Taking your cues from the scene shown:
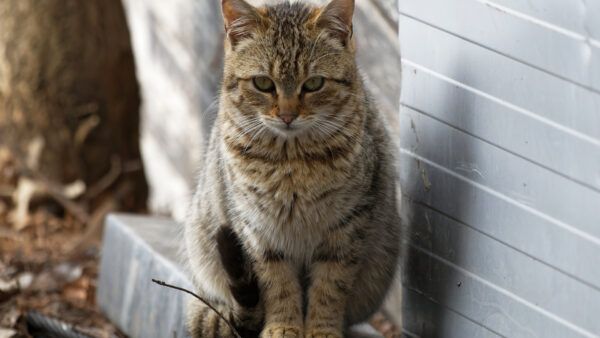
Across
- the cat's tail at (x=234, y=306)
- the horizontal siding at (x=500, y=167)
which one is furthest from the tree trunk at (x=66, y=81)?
the horizontal siding at (x=500, y=167)

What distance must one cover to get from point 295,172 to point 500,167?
73 centimetres

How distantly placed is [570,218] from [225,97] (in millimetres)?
1312

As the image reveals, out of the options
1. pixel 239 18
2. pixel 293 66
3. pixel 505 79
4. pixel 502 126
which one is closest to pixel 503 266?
pixel 502 126

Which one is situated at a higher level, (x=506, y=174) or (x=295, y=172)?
(x=506, y=174)

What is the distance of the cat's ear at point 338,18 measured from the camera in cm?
261

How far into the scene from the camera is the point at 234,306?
294 cm

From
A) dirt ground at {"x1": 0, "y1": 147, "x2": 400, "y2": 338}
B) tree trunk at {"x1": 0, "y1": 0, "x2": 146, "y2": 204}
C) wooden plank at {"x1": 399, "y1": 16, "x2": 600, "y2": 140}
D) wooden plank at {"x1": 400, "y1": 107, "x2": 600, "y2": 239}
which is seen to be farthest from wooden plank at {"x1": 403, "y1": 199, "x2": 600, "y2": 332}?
tree trunk at {"x1": 0, "y1": 0, "x2": 146, "y2": 204}

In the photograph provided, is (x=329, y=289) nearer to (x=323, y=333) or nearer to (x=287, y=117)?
(x=323, y=333)

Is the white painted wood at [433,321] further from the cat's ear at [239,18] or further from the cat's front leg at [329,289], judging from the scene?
the cat's ear at [239,18]

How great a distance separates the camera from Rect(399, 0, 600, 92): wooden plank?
188cm

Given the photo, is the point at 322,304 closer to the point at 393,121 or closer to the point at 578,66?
the point at 393,121

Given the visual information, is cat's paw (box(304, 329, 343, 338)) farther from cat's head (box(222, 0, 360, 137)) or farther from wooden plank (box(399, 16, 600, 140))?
wooden plank (box(399, 16, 600, 140))

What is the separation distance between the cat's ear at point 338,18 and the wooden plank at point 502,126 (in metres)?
0.24

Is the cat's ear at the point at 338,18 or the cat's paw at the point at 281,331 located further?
the cat's paw at the point at 281,331
